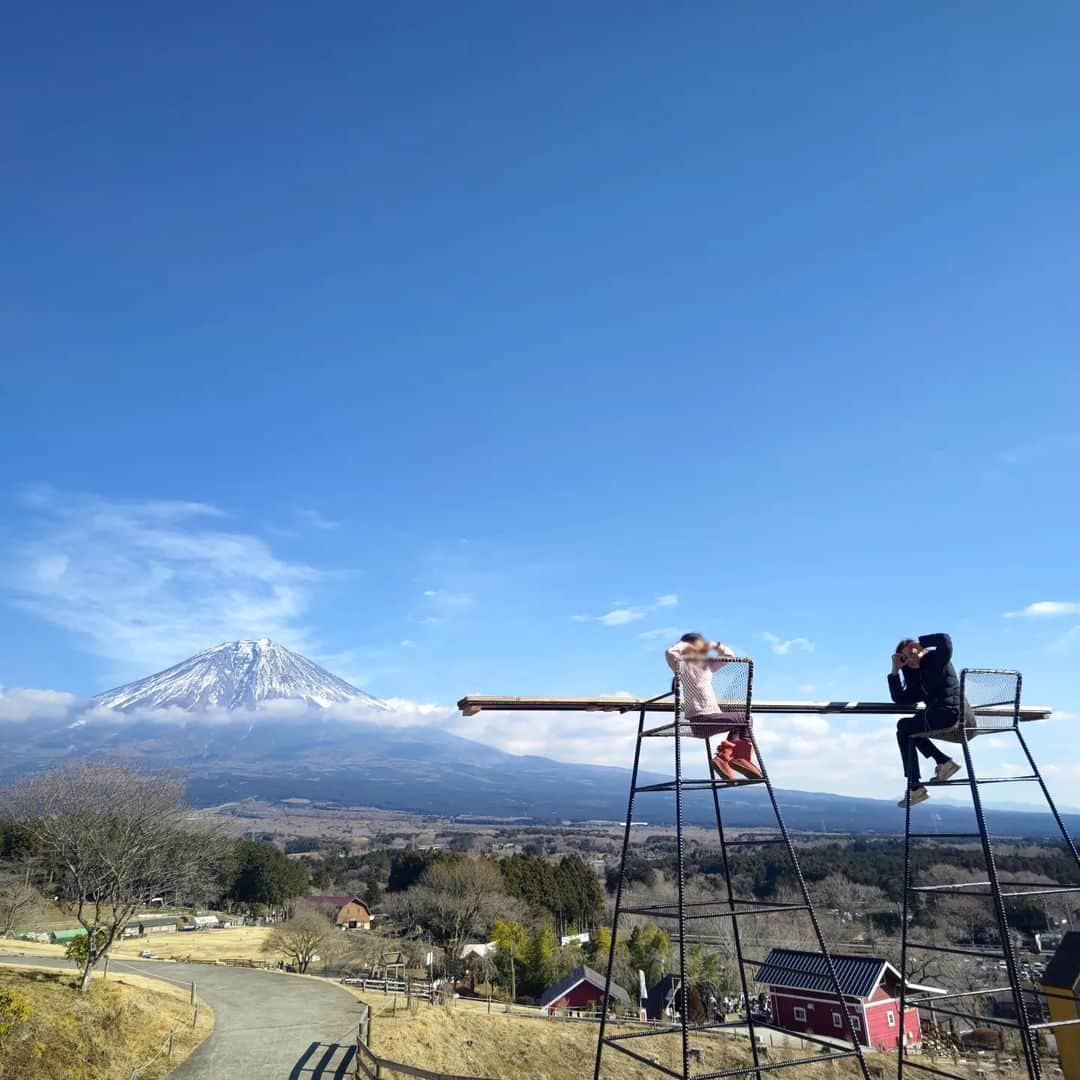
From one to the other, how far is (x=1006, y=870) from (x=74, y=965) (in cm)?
7064

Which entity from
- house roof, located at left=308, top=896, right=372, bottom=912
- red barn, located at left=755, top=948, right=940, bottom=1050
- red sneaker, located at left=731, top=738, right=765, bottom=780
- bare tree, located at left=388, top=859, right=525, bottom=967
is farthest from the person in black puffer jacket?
house roof, located at left=308, top=896, right=372, bottom=912

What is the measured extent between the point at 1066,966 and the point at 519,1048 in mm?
15981

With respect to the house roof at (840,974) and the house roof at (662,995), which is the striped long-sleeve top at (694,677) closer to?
the house roof at (840,974)

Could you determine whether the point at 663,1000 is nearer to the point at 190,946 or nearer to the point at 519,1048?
the point at 519,1048

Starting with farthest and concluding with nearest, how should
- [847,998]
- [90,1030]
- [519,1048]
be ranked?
[847,998]
[519,1048]
[90,1030]

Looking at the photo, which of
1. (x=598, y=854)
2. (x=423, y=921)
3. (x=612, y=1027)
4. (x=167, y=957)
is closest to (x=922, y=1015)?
(x=612, y=1027)

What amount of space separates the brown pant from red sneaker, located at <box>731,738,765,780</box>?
16 cm

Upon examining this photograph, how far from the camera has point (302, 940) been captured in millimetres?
38094

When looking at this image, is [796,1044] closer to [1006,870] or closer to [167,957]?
[167,957]

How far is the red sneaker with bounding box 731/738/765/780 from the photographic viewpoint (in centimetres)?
665

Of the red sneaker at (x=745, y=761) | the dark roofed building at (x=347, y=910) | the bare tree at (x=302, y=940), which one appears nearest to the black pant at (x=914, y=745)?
the red sneaker at (x=745, y=761)

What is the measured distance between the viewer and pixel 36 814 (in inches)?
990

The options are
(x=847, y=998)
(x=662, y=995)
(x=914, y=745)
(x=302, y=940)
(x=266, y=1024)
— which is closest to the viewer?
(x=914, y=745)

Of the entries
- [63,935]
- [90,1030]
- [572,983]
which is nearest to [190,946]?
[63,935]
